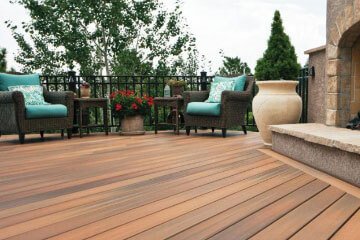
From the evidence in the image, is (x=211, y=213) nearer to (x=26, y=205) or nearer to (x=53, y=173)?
(x=26, y=205)

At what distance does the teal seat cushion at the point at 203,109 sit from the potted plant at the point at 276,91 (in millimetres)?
765

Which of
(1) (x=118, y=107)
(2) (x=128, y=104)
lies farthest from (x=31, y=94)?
(2) (x=128, y=104)

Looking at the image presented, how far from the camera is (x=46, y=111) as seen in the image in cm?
446

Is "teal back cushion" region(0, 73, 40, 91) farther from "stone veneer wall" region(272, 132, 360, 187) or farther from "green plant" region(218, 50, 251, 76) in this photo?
"green plant" region(218, 50, 251, 76)

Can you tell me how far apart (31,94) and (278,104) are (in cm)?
306

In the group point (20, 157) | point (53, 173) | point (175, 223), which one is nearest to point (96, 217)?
point (175, 223)

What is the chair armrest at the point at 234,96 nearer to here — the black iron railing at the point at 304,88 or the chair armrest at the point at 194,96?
the chair armrest at the point at 194,96

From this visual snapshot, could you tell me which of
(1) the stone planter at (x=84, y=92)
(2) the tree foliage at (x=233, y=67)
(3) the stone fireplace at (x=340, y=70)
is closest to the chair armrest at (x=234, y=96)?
(3) the stone fireplace at (x=340, y=70)

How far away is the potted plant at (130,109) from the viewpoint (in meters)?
5.11

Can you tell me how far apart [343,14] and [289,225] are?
2128 millimetres

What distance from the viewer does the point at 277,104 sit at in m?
3.56

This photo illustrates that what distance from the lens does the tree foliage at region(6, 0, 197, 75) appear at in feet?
33.9

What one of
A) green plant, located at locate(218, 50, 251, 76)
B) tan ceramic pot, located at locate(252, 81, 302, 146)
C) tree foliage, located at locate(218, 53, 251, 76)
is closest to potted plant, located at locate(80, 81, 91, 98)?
tan ceramic pot, located at locate(252, 81, 302, 146)

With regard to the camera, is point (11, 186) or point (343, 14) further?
point (343, 14)
